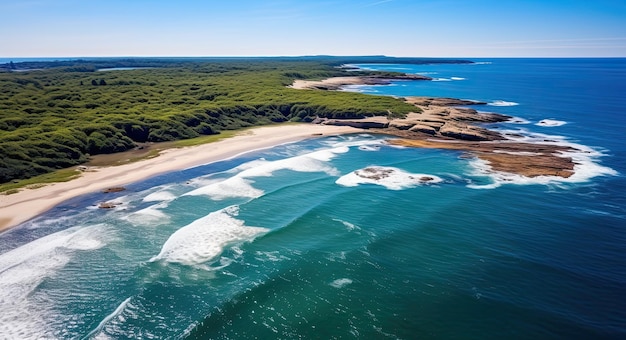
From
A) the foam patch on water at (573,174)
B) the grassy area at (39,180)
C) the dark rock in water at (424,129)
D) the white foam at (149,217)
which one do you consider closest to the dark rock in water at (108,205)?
the white foam at (149,217)

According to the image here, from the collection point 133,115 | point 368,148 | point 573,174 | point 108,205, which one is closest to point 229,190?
point 108,205

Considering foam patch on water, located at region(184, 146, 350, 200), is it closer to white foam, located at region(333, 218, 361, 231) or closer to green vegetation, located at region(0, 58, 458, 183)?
white foam, located at region(333, 218, 361, 231)

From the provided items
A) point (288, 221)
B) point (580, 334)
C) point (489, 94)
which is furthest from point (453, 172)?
point (489, 94)

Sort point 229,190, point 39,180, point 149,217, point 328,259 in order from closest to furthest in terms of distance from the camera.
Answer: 1. point 328,259
2. point 149,217
3. point 229,190
4. point 39,180

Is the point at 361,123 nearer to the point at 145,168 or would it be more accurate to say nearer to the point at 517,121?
the point at 517,121

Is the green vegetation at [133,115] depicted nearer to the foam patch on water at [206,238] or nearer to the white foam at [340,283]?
the foam patch on water at [206,238]

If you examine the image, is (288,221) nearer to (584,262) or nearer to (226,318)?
(226,318)
